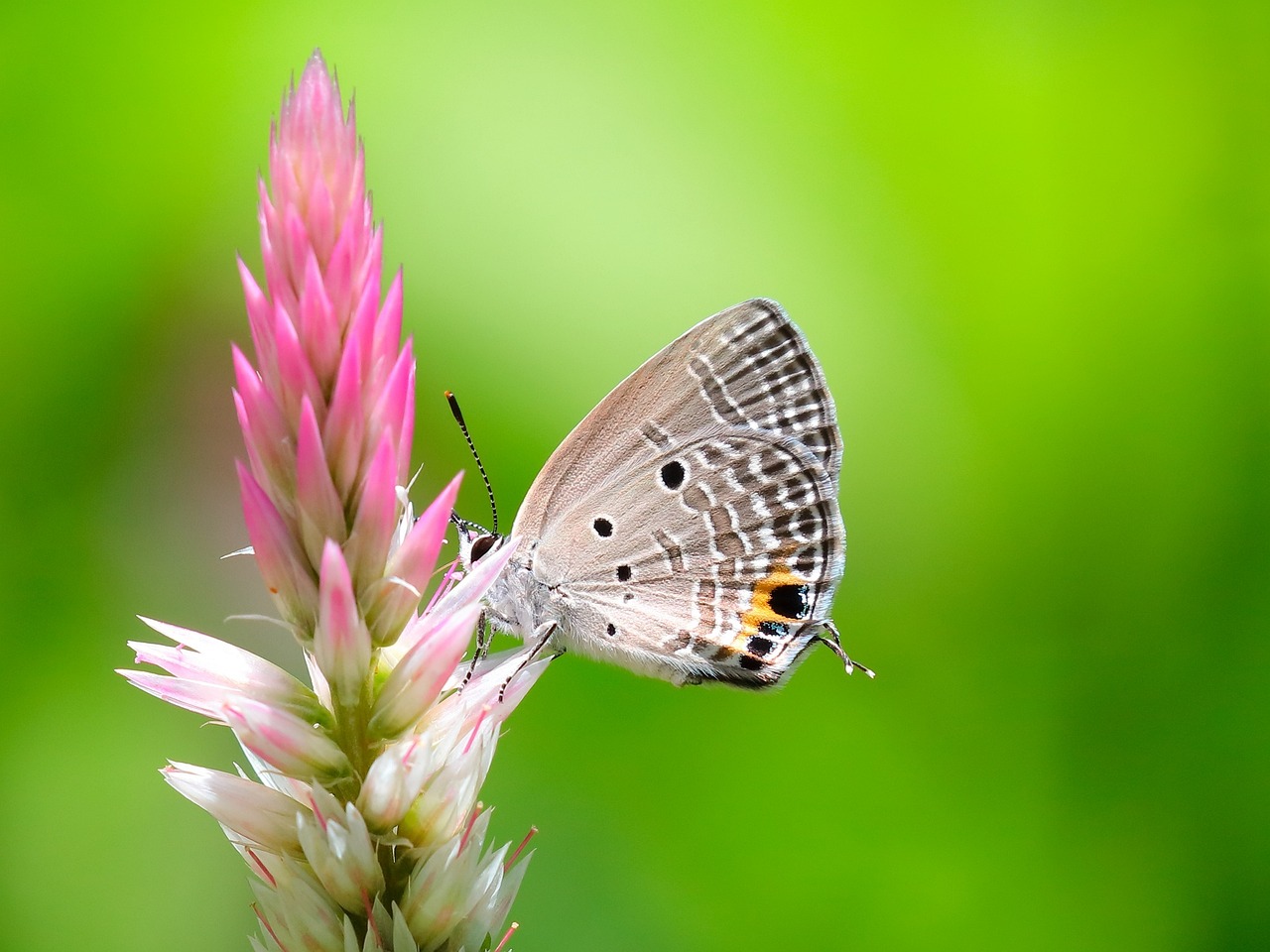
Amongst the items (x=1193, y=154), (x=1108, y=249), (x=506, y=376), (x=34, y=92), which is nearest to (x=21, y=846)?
(x=506, y=376)

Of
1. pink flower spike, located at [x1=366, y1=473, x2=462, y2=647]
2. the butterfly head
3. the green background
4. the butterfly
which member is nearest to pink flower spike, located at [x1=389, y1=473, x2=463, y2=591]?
pink flower spike, located at [x1=366, y1=473, x2=462, y2=647]

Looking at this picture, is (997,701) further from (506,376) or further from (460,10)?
(460,10)

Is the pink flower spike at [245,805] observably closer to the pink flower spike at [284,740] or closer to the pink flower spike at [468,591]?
the pink flower spike at [284,740]

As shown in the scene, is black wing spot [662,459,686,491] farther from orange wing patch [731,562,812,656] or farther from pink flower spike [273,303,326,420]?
pink flower spike [273,303,326,420]

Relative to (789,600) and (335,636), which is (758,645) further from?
(335,636)

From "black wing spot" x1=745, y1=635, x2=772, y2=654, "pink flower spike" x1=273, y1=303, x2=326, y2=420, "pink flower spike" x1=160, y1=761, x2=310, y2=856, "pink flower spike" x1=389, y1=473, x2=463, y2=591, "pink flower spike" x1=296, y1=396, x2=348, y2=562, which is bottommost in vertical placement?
"black wing spot" x1=745, y1=635, x2=772, y2=654

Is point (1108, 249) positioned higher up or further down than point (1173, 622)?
higher up

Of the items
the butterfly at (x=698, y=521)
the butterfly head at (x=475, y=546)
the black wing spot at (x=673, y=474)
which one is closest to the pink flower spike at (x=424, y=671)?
the butterfly head at (x=475, y=546)
